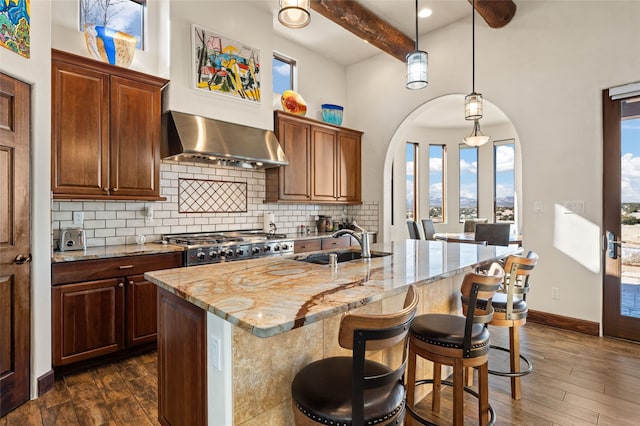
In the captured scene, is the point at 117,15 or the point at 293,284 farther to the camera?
the point at 117,15

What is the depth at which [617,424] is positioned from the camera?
1.98m

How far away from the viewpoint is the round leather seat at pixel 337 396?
1139 mm

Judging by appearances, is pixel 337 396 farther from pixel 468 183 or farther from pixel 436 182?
pixel 468 183

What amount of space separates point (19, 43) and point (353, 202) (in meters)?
4.17

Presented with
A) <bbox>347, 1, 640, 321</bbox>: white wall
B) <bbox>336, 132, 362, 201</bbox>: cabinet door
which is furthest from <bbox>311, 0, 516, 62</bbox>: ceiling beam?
<bbox>336, 132, 362, 201</bbox>: cabinet door

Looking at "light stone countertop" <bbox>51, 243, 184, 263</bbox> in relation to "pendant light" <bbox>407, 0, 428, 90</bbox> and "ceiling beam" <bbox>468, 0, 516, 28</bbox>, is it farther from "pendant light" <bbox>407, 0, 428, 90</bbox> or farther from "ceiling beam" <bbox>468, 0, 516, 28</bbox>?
"ceiling beam" <bbox>468, 0, 516, 28</bbox>

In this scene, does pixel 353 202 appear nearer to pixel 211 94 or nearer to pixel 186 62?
pixel 211 94

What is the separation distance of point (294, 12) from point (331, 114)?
3.18 meters

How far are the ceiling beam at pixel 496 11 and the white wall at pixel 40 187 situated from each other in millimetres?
3871

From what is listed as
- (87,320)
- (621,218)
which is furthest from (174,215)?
(621,218)

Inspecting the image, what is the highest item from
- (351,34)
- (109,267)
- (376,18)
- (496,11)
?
(351,34)

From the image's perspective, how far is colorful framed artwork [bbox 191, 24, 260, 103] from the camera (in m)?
3.63

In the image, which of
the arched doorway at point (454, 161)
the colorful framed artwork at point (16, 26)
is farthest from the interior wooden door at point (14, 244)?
the arched doorway at point (454, 161)

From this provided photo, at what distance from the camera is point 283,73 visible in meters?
5.02
